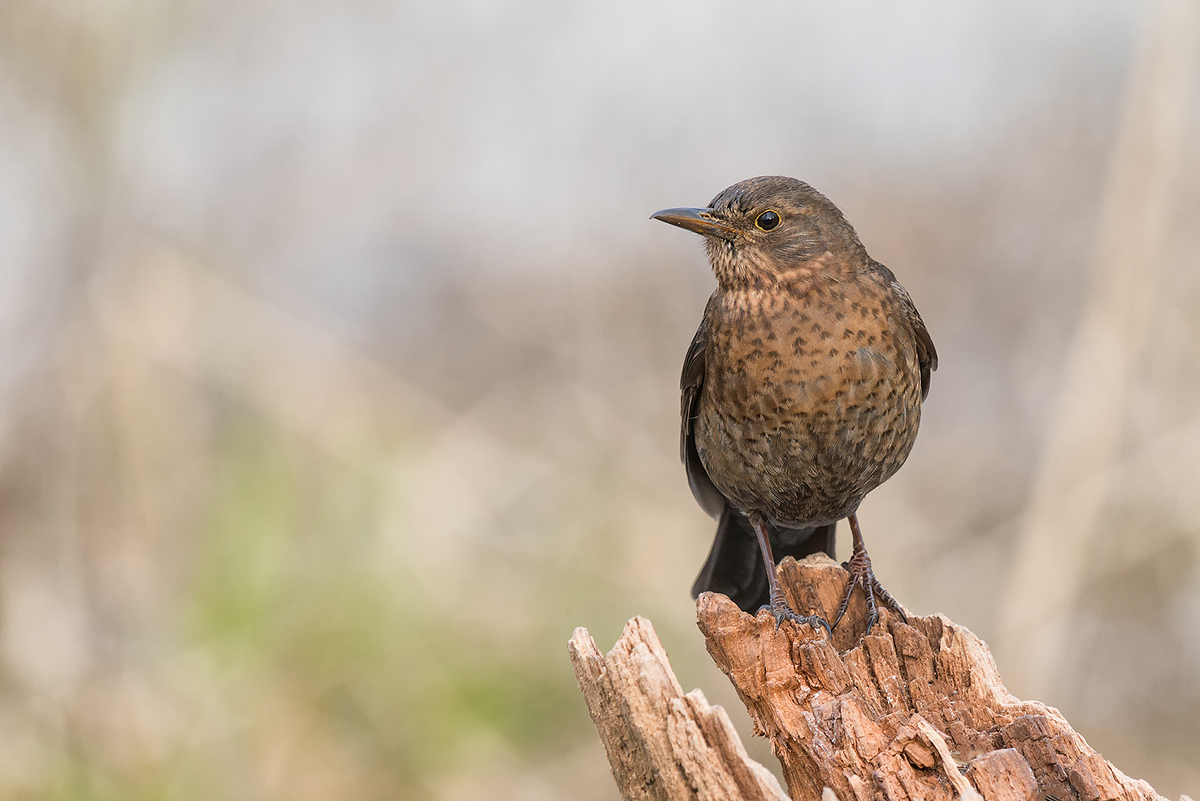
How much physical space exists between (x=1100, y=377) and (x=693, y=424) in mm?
2777

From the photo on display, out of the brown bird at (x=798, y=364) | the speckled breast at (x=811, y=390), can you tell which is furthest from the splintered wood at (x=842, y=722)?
the speckled breast at (x=811, y=390)

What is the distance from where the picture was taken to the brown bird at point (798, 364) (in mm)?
3277

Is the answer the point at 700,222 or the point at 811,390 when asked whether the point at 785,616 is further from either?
the point at 700,222

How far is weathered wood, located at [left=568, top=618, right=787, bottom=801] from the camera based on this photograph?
219 cm

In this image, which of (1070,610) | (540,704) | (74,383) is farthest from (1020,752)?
(74,383)

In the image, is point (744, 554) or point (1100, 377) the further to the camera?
point (1100, 377)

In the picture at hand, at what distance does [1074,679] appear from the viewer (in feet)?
18.4

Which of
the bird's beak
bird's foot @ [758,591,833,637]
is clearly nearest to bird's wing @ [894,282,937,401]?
Result: the bird's beak

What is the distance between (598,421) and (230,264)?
7.34 feet

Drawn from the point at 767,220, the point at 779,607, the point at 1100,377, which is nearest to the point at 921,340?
the point at 767,220

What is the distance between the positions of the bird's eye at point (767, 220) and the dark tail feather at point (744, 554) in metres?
1.23

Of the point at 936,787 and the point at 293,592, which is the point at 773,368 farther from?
the point at 293,592

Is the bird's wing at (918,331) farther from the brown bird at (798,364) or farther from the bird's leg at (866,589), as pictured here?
the bird's leg at (866,589)

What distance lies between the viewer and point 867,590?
3412mm
